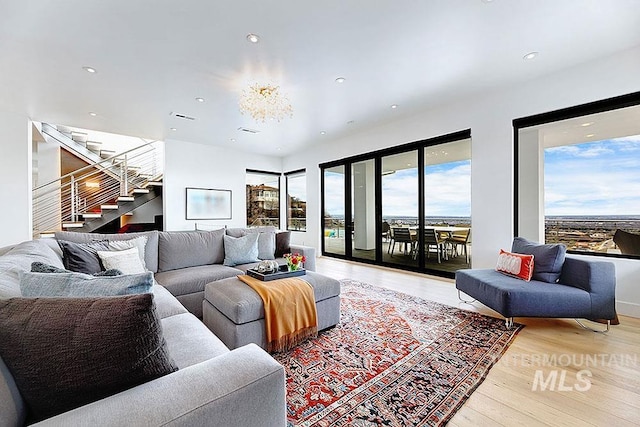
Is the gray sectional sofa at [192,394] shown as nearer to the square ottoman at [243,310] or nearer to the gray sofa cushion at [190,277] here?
the square ottoman at [243,310]

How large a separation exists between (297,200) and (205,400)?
7182mm

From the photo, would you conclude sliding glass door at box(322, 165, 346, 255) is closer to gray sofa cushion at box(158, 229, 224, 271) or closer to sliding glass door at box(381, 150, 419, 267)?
sliding glass door at box(381, 150, 419, 267)

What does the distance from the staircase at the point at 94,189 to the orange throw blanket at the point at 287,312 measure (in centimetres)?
570

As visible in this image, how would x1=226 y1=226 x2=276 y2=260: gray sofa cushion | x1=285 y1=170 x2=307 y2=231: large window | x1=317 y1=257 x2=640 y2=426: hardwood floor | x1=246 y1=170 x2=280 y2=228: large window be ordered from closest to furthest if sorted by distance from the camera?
x1=317 y1=257 x2=640 y2=426: hardwood floor
x1=226 y1=226 x2=276 y2=260: gray sofa cushion
x1=285 y1=170 x2=307 y2=231: large window
x1=246 y1=170 x2=280 y2=228: large window

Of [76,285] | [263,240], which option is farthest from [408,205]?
[76,285]

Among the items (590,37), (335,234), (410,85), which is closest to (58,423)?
(410,85)

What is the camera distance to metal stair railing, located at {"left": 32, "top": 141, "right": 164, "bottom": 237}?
6137 mm

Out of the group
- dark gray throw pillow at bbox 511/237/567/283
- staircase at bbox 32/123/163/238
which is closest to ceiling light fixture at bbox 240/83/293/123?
dark gray throw pillow at bbox 511/237/567/283

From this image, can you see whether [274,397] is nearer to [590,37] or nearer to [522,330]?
[522,330]

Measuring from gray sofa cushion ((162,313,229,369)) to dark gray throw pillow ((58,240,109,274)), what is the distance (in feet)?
4.03

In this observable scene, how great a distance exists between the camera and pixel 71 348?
759 millimetres

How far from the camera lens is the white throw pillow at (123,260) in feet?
8.25

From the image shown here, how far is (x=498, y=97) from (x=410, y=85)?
4.30 feet

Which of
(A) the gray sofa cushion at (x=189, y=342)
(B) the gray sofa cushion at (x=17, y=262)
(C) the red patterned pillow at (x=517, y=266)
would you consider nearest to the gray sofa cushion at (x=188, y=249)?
(B) the gray sofa cushion at (x=17, y=262)
